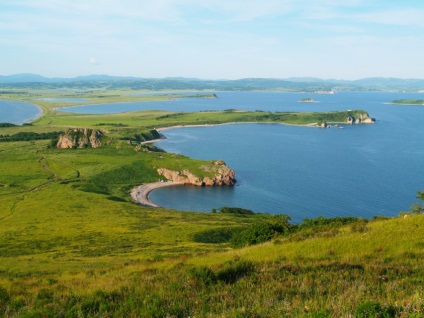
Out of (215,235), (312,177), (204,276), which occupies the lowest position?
(312,177)

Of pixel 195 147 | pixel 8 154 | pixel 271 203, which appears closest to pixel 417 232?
pixel 271 203

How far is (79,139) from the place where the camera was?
513ft

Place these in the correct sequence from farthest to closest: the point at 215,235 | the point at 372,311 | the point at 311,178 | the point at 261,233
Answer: the point at 311,178, the point at 215,235, the point at 261,233, the point at 372,311

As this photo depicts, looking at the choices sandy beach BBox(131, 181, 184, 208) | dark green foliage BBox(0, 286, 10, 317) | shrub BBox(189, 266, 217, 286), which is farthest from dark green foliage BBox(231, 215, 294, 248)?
sandy beach BBox(131, 181, 184, 208)

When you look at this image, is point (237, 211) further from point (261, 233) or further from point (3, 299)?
point (3, 299)

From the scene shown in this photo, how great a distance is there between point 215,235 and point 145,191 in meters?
56.3

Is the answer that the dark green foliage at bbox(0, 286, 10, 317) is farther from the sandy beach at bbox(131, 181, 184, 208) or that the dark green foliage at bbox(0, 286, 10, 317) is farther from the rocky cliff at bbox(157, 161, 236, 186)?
the rocky cliff at bbox(157, 161, 236, 186)

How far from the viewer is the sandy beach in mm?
100275

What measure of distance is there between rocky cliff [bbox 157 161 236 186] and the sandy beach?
2.46m

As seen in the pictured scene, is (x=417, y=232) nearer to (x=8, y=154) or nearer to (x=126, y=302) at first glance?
(x=126, y=302)

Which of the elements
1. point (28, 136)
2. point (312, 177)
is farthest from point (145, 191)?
point (28, 136)

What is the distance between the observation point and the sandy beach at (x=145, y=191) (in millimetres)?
100275

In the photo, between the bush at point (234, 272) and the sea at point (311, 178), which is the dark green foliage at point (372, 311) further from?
the sea at point (311, 178)

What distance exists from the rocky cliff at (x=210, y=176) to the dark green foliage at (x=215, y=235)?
181 feet
